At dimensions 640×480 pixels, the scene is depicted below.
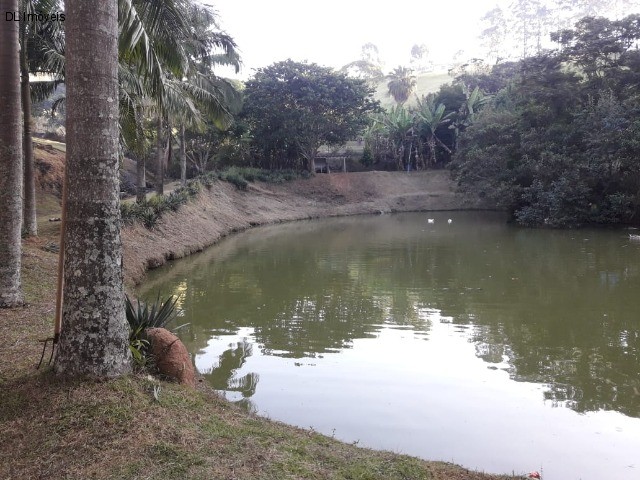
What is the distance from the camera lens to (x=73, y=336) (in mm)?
4363

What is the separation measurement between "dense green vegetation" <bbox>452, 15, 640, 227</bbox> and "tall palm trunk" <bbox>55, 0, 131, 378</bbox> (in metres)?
23.5

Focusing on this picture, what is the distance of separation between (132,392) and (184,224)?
1639cm

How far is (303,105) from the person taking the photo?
36.4 m

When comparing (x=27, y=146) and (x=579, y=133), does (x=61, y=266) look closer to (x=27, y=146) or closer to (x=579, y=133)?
(x=27, y=146)

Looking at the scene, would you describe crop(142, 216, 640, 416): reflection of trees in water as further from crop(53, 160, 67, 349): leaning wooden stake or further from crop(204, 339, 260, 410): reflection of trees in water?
crop(53, 160, 67, 349): leaning wooden stake

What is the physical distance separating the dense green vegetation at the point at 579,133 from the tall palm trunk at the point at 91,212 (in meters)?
23.5

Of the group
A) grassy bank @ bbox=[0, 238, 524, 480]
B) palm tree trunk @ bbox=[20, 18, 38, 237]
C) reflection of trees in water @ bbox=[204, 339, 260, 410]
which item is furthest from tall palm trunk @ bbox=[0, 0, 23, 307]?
palm tree trunk @ bbox=[20, 18, 38, 237]

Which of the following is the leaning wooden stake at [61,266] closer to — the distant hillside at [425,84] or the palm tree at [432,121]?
the palm tree at [432,121]

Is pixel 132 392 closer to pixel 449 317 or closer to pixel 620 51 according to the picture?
pixel 449 317

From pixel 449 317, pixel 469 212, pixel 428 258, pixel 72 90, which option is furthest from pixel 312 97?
pixel 72 90

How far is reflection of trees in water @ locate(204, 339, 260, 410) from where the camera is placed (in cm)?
672

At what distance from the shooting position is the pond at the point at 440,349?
5.55m

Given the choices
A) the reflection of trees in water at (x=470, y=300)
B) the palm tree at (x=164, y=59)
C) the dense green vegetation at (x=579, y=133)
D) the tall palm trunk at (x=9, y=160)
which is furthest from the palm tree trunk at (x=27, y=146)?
the dense green vegetation at (x=579, y=133)

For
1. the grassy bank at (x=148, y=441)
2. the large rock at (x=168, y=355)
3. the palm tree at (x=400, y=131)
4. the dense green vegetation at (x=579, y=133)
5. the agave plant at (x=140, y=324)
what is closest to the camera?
the grassy bank at (x=148, y=441)
